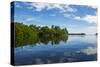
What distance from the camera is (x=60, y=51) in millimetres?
1854

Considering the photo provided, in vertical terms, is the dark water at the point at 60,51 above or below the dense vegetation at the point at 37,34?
below

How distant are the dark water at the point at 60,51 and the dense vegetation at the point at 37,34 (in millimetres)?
31

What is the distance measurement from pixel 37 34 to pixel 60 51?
0.25 m

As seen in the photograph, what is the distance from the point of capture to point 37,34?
1.77m

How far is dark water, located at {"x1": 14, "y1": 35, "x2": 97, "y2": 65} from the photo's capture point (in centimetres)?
174

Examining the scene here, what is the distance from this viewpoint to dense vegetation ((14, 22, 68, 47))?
67.1 inches

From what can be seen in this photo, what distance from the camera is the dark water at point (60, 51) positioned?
5.70ft

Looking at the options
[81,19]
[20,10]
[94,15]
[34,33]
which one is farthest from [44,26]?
[94,15]

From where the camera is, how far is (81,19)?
1946 mm

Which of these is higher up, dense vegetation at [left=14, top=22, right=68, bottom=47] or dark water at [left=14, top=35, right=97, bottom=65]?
dense vegetation at [left=14, top=22, right=68, bottom=47]

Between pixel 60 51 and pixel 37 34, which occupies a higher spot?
pixel 37 34

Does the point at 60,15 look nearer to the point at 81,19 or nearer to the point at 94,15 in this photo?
the point at 81,19

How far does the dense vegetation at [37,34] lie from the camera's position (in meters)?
1.70

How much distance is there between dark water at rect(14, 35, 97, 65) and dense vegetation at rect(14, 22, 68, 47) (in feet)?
0.10
